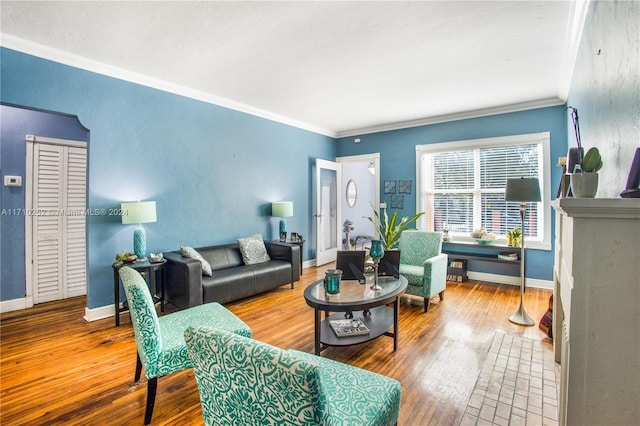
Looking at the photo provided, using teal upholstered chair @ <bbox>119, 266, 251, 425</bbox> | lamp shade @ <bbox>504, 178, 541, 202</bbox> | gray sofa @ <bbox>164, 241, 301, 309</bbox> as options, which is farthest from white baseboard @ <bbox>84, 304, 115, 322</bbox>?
lamp shade @ <bbox>504, 178, 541, 202</bbox>

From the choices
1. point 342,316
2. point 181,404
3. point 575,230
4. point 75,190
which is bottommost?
point 181,404

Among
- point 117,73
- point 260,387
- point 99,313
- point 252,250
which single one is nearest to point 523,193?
point 260,387

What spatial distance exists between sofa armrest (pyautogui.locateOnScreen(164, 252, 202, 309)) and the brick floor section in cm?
272

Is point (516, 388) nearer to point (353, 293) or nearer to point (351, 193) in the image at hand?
point (353, 293)

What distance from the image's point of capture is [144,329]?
1.76 metres

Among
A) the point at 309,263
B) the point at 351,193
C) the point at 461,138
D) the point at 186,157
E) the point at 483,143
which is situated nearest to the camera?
the point at 186,157

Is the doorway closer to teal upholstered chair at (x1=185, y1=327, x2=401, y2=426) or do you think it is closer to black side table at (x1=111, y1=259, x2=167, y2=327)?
black side table at (x1=111, y1=259, x2=167, y2=327)

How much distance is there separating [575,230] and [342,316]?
226 centimetres

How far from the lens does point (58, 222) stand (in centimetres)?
407

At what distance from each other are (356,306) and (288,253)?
2410 millimetres

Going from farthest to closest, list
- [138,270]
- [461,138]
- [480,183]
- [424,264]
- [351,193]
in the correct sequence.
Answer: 1. [351,193]
2. [461,138]
3. [480,183]
4. [424,264]
5. [138,270]

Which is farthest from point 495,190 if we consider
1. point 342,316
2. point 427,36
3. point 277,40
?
point 277,40

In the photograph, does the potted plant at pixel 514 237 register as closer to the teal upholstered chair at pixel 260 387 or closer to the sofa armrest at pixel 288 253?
the sofa armrest at pixel 288 253

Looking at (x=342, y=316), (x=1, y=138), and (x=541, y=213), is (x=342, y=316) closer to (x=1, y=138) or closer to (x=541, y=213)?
(x=541, y=213)
